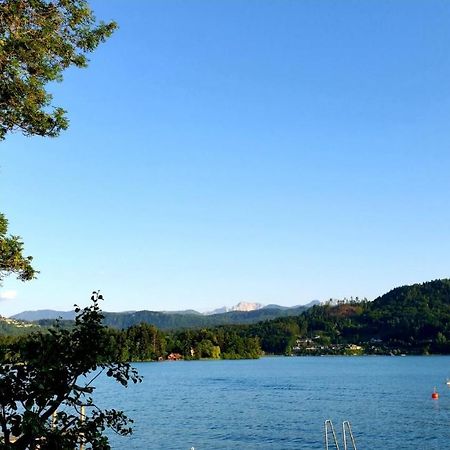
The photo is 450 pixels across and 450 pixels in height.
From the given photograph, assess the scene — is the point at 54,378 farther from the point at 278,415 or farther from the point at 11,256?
the point at 278,415

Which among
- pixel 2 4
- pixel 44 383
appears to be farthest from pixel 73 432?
pixel 2 4

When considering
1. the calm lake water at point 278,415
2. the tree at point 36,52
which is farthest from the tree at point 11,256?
the calm lake water at point 278,415

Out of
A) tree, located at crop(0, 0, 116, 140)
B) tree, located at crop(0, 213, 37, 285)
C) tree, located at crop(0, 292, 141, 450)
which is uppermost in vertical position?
tree, located at crop(0, 0, 116, 140)

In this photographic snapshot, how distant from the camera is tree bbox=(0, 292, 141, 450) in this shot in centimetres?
760

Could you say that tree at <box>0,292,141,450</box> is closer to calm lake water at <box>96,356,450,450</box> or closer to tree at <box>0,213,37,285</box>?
tree at <box>0,213,37,285</box>

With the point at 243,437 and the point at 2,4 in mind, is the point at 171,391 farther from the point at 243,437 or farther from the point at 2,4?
the point at 2,4

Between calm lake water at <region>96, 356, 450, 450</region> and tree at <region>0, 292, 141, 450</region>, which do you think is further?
calm lake water at <region>96, 356, 450, 450</region>

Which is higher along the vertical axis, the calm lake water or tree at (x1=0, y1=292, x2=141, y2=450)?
tree at (x1=0, y1=292, x2=141, y2=450)

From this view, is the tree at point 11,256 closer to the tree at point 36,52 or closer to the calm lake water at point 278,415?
the tree at point 36,52

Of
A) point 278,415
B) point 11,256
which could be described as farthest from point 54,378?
point 278,415

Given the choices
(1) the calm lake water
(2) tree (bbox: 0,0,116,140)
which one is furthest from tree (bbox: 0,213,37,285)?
(1) the calm lake water

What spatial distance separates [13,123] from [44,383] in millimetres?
7087

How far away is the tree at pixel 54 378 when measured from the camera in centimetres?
760

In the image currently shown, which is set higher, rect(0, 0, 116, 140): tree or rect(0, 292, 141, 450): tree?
rect(0, 0, 116, 140): tree
